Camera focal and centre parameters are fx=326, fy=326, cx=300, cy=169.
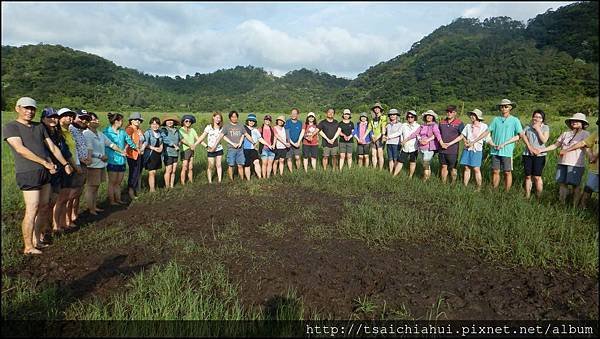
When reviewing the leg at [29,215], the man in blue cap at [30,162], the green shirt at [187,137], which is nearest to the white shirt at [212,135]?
the green shirt at [187,137]

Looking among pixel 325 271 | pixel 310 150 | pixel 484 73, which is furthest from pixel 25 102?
pixel 484 73

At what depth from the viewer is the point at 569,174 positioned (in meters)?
5.68

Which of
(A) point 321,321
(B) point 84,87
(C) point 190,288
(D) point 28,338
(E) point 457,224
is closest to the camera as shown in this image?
(D) point 28,338

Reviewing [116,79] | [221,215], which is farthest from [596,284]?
[116,79]

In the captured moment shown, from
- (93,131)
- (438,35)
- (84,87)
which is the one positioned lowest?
(93,131)

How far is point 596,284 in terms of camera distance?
353 cm

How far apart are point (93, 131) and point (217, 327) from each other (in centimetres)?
501

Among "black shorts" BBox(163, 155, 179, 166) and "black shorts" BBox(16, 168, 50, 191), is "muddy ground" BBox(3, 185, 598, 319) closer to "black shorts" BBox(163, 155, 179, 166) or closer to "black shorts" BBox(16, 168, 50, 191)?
"black shorts" BBox(16, 168, 50, 191)

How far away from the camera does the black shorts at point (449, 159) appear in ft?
25.0

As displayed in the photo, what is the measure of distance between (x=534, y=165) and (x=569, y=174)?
62 centimetres

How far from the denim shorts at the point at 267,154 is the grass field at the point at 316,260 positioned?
2330 mm

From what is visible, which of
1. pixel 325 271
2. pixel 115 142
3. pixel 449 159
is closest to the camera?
pixel 325 271

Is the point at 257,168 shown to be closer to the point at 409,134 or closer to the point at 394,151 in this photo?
the point at 394,151

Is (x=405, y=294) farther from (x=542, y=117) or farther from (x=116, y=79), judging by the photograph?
(x=116, y=79)
